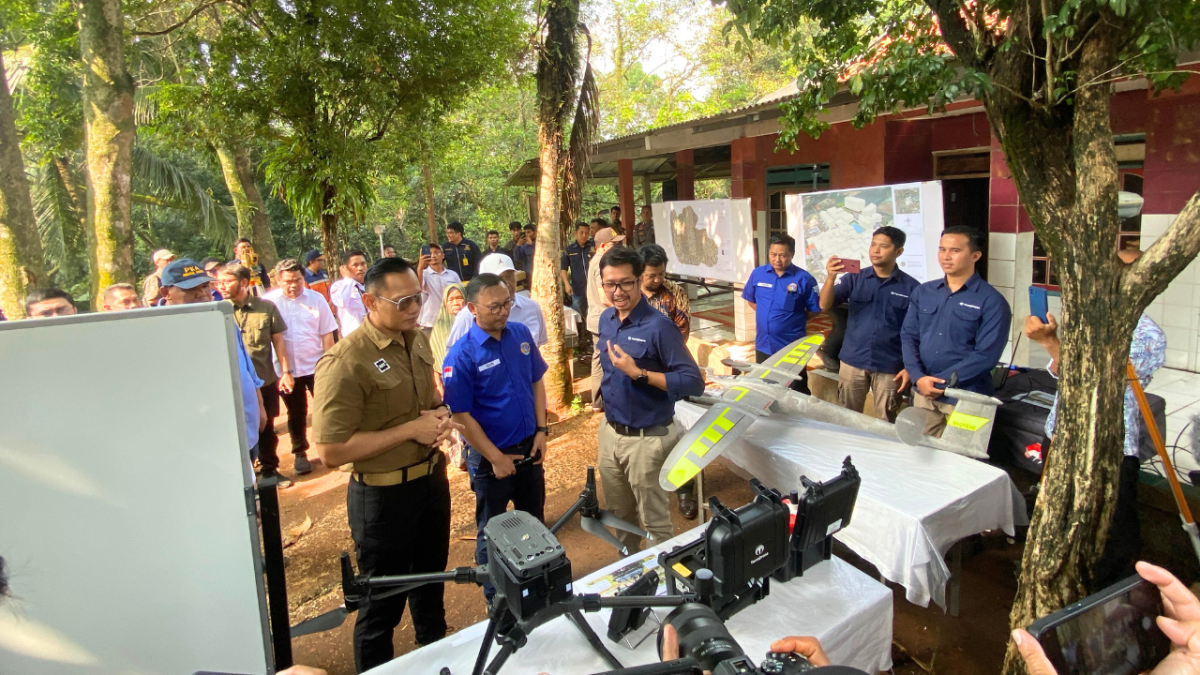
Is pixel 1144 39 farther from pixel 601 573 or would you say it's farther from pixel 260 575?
pixel 260 575

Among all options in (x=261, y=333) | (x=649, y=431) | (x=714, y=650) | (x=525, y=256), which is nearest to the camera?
(x=714, y=650)

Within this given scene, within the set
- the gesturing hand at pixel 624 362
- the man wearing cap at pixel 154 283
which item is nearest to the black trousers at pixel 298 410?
the man wearing cap at pixel 154 283

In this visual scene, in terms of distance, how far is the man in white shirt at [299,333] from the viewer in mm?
5176

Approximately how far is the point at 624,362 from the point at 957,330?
1.93 m

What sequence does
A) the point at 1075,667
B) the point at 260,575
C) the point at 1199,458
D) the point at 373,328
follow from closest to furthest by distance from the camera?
the point at 1075,667 → the point at 260,575 → the point at 373,328 → the point at 1199,458

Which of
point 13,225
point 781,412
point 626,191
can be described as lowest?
point 781,412

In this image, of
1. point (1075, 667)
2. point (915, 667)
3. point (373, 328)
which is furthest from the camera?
point (915, 667)

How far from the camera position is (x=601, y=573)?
2.18m

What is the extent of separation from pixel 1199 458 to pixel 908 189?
2690mm

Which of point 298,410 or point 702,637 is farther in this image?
point 298,410

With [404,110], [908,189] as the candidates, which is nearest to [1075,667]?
[908,189]

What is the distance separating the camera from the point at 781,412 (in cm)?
373

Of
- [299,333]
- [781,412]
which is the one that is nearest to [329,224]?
[299,333]

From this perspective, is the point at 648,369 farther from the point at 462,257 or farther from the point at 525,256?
the point at 525,256
